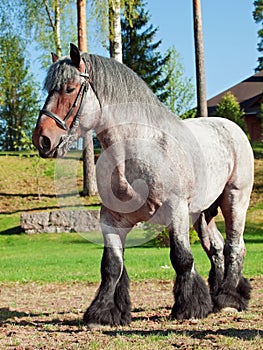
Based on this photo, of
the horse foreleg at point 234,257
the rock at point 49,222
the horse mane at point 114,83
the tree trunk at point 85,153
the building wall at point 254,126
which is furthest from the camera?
the building wall at point 254,126

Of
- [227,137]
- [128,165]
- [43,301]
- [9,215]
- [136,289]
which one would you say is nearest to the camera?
[128,165]

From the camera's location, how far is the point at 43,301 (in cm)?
682

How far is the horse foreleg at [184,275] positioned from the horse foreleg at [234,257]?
2.56ft

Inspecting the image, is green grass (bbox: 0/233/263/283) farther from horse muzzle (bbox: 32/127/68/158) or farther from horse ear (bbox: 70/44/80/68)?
horse ear (bbox: 70/44/80/68)

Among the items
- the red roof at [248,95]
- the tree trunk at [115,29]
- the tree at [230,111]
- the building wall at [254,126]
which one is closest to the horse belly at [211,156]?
the tree trunk at [115,29]

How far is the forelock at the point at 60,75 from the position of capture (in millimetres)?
4418

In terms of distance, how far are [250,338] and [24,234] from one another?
14.8m

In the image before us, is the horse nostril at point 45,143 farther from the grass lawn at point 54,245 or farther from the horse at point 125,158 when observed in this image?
the grass lawn at point 54,245

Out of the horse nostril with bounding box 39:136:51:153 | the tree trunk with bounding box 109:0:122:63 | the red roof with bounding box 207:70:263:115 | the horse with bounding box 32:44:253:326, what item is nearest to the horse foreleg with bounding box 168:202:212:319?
the horse with bounding box 32:44:253:326

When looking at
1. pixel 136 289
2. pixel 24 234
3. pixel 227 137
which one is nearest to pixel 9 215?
pixel 24 234

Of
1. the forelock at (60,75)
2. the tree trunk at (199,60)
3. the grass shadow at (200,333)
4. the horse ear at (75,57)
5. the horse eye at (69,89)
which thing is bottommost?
the grass shadow at (200,333)

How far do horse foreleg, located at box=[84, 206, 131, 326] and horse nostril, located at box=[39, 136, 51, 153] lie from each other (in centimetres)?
88

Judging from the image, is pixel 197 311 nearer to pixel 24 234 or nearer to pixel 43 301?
pixel 43 301

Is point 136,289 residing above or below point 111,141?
below
